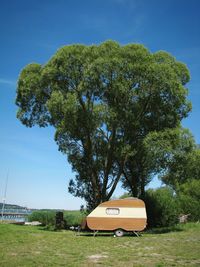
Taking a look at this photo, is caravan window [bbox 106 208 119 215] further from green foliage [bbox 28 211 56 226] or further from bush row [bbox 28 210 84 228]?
green foliage [bbox 28 211 56 226]

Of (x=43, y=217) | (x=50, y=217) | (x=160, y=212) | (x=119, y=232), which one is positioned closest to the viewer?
(x=119, y=232)

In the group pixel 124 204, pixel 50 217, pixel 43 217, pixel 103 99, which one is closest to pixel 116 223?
pixel 124 204

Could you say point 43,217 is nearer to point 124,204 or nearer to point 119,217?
point 119,217

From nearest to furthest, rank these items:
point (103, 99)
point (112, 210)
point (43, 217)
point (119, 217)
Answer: point (119, 217)
point (112, 210)
point (103, 99)
point (43, 217)

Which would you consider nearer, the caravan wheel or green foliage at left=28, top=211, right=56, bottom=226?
the caravan wheel

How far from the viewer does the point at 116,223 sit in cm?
2133

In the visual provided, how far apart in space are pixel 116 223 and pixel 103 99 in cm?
986

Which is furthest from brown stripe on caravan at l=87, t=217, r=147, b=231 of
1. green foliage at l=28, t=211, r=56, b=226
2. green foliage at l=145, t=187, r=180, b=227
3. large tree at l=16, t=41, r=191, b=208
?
green foliage at l=28, t=211, r=56, b=226

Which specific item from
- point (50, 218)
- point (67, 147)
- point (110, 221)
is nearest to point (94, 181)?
point (67, 147)

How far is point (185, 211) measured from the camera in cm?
3447

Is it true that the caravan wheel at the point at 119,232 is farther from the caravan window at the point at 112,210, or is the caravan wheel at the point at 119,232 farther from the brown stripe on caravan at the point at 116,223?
the caravan window at the point at 112,210

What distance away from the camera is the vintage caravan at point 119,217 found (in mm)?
21266

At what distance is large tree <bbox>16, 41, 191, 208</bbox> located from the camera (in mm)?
24516

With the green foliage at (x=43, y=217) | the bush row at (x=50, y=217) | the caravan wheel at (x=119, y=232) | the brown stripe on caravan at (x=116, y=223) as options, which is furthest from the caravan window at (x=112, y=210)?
the green foliage at (x=43, y=217)
